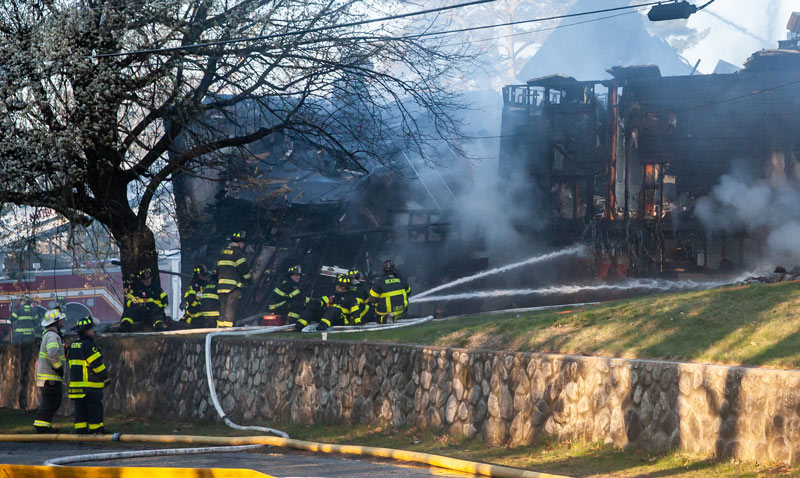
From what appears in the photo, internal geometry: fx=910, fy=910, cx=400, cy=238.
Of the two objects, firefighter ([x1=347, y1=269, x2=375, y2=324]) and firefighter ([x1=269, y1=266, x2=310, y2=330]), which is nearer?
firefighter ([x1=347, y1=269, x2=375, y2=324])

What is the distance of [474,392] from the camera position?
10.2 meters

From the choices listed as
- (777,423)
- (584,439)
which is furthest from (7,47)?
(777,423)

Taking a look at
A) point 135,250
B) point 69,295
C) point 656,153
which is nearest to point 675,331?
point 135,250

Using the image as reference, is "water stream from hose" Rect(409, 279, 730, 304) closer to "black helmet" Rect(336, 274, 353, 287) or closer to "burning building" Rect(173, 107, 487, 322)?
"burning building" Rect(173, 107, 487, 322)

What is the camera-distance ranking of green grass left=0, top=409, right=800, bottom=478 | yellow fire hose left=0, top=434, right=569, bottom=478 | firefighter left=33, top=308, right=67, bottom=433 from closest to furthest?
green grass left=0, top=409, right=800, bottom=478 → yellow fire hose left=0, top=434, right=569, bottom=478 → firefighter left=33, top=308, right=67, bottom=433

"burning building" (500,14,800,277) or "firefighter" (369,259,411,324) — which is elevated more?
"burning building" (500,14,800,277)

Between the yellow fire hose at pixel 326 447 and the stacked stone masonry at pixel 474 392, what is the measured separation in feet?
3.41

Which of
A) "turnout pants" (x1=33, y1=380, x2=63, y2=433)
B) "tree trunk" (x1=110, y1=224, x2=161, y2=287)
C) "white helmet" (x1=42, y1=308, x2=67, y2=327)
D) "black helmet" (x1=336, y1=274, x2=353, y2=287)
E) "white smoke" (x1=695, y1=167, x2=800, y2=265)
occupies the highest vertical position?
"white smoke" (x1=695, y1=167, x2=800, y2=265)

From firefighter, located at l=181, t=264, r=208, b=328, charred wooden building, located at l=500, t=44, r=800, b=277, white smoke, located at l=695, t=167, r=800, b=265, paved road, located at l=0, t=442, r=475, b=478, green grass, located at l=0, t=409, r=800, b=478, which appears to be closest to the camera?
green grass, located at l=0, t=409, r=800, b=478

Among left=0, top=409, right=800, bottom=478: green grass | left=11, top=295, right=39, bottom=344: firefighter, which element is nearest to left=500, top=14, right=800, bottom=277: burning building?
left=0, top=409, right=800, bottom=478: green grass

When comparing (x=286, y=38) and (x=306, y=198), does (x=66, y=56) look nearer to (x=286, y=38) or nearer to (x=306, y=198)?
(x=286, y=38)

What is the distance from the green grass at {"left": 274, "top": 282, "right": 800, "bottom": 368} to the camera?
8125 mm

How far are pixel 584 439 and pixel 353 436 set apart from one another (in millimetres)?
3487

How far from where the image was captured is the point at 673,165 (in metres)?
19.6
